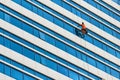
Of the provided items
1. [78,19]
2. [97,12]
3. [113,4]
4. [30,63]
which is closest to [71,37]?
[78,19]

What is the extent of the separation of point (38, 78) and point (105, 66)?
43.8ft

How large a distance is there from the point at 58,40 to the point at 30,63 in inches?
277

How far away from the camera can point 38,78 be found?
69500mm

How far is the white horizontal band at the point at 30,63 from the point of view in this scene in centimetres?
6788

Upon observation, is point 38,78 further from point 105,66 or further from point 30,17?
point 105,66

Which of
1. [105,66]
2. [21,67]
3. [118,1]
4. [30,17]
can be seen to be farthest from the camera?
[118,1]

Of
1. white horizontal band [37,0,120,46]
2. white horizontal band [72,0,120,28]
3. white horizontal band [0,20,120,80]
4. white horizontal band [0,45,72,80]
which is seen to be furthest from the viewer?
white horizontal band [72,0,120,28]

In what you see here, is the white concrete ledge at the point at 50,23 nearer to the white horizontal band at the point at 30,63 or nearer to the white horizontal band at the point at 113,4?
the white horizontal band at the point at 113,4

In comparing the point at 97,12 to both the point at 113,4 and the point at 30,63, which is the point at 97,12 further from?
the point at 30,63

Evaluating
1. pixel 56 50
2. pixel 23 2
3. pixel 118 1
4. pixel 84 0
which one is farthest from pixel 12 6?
pixel 118 1

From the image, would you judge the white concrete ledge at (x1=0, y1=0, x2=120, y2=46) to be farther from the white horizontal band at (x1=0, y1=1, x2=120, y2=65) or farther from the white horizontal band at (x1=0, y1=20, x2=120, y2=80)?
the white horizontal band at (x1=0, y1=20, x2=120, y2=80)

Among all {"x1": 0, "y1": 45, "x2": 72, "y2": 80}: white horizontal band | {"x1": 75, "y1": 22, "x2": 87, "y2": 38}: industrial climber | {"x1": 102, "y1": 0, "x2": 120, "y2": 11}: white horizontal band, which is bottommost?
{"x1": 102, "y1": 0, "x2": 120, "y2": 11}: white horizontal band

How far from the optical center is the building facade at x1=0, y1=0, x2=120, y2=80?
69.2 metres

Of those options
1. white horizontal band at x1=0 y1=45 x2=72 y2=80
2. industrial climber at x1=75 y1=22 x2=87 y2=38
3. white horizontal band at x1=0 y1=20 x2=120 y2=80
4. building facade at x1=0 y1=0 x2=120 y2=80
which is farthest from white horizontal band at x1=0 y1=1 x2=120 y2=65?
white horizontal band at x1=0 y1=45 x2=72 y2=80
